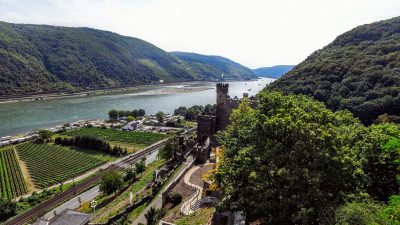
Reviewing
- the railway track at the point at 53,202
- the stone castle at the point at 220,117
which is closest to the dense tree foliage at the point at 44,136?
the railway track at the point at 53,202

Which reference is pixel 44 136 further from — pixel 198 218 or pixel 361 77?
pixel 361 77

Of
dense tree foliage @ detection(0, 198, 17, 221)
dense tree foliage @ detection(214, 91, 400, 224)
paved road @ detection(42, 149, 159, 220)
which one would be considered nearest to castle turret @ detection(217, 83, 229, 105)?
paved road @ detection(42, 149, 159, 220)

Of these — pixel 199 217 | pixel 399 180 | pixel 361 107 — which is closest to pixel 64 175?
pixel 199 217

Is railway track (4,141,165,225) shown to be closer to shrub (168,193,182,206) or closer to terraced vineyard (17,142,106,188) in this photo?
terraced vineyard (17,142,106,188)

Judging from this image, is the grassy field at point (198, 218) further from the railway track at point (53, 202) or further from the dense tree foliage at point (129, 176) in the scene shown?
the dense tree foliage at point (129, 176)

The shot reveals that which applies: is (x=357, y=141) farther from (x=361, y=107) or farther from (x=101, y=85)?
(x=101, y=85)

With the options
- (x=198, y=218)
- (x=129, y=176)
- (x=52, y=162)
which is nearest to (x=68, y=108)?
(x=52, y=162)
